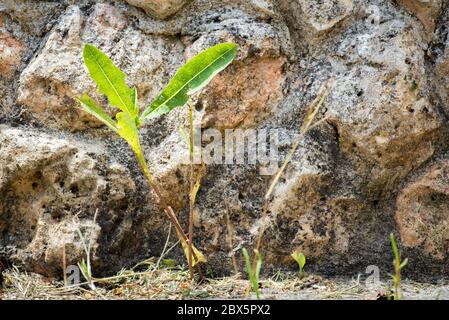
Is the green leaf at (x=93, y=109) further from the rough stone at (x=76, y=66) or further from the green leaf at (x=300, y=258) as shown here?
the green leaf at (x=300, y=258)

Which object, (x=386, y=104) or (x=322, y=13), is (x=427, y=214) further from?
(x=322, y=13)

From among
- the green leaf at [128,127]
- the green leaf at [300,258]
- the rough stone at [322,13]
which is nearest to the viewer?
the green leaf at [128,127]

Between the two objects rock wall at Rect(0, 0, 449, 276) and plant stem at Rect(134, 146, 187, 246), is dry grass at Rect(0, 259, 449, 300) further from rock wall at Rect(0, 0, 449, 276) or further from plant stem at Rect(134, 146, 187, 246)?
plant stem at Rect(134, 146, 187, 246)

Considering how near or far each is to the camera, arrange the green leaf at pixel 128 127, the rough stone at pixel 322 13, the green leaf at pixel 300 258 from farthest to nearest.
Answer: the rough stone at pixel 322 13 → the green leaf at pixel 300 258 → the green leaf at pixel 128 127

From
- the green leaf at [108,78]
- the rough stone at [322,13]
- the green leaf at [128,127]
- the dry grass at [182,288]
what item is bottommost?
the dry grass at [182,288]

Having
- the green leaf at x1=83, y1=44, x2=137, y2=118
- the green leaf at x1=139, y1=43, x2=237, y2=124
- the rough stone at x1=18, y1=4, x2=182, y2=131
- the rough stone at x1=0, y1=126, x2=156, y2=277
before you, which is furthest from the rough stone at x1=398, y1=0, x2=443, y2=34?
the rough stone at x1=0, y1=126, x2=156, y2=277

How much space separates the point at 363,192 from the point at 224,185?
1.31ft

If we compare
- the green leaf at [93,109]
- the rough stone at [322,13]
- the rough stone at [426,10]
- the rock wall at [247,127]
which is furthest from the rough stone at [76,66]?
the rough stone at [426,10]

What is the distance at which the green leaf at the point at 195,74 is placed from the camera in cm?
171

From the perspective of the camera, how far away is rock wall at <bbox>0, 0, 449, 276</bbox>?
185 cm

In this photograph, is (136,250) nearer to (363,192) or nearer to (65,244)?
(65,244)

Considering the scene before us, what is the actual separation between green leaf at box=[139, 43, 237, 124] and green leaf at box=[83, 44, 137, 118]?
6cm

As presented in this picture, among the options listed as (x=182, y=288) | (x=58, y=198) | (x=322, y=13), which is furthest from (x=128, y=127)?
(x=322, y=13)
